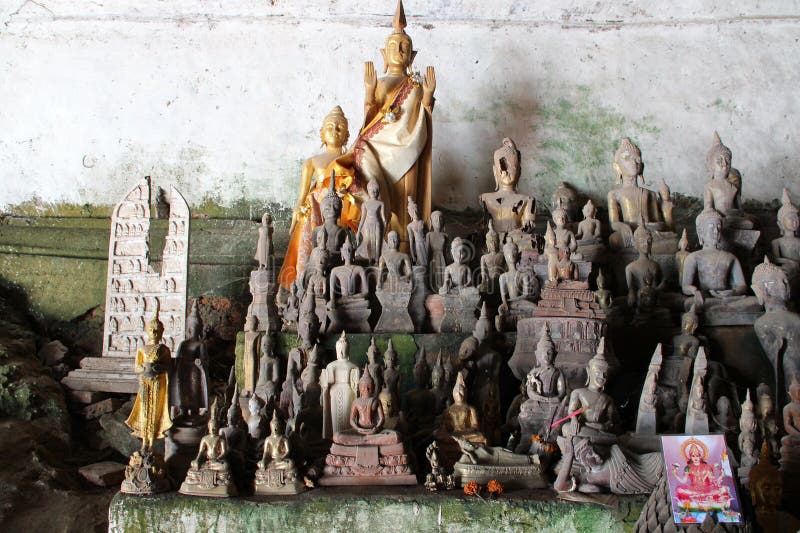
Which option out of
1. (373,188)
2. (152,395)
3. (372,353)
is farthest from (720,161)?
(152,395)

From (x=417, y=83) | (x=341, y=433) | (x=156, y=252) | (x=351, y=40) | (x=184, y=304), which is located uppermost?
(x=351, y=40)

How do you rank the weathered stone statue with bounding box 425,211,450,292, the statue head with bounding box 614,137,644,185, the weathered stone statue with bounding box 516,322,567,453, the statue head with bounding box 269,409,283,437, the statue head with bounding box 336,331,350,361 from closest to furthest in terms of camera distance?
the statue head with bounding box 269,409,283,437, the weathered stone statue with bounding box 516,322,567,453, the statue head with bounding box 336,331,350,361, the weathered stone statue with bounding box 425,211,450,292, the statue head with bounding box 614,137,644,185

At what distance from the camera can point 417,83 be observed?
32.6ft

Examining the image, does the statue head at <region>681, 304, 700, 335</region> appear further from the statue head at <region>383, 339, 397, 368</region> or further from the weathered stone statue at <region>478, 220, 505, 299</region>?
the statue head at <region>383, 339, 397, 368</region>

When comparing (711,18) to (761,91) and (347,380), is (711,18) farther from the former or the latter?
(347,380)

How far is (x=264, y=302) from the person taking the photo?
794 centimetres

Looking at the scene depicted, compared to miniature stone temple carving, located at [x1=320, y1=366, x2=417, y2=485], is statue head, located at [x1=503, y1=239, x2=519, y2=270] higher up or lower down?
higher up

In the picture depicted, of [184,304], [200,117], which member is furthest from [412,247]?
[200,117]

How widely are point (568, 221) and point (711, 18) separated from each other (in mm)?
4307

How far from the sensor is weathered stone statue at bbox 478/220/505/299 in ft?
28.5

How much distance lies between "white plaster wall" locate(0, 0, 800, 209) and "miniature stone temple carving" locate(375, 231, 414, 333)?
341cm

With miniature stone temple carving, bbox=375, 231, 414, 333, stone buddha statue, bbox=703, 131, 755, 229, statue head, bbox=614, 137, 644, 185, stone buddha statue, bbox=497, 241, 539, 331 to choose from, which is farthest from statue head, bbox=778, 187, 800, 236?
miniature stone temple carving, bbox=375, 231, 414, 333

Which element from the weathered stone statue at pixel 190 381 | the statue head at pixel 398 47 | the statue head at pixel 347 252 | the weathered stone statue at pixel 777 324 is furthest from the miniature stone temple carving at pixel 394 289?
the weathered stone statue at pixel 777 324

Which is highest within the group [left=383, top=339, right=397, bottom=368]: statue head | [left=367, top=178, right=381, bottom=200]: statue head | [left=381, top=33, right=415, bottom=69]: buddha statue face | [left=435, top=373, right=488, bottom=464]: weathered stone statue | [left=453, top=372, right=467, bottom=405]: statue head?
[left=381, top=33, right=415, bottom=69]: buddha statue face
